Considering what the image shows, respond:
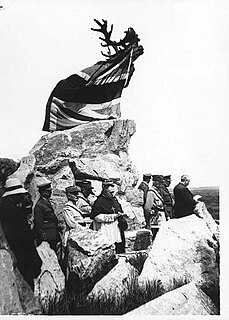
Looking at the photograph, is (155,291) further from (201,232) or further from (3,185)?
(3,185)

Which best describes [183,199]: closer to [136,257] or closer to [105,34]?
[136,257]

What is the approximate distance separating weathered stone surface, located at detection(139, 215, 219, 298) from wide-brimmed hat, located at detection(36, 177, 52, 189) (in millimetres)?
1103

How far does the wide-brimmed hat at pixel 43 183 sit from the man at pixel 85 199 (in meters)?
0.26

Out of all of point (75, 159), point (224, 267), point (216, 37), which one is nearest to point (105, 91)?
point (75, 159)

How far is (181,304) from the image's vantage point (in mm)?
5430

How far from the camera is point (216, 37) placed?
18.8 ft

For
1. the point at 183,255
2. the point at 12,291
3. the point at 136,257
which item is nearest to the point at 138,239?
the point at 136,257

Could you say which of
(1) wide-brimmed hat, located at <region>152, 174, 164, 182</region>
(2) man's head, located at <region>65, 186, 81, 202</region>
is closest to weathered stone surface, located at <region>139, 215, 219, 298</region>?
(1) wide-brimmed hat, located at <region>152, 174, 164, 182</region>

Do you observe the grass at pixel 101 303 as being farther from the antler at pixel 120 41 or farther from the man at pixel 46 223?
the antler at pixel 120 41

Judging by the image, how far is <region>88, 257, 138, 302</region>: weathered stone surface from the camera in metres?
5.34

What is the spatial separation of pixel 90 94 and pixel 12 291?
1.93 metres

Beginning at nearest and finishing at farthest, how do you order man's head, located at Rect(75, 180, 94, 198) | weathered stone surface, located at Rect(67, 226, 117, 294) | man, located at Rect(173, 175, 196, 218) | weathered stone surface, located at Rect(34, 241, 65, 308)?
weathered stone surface, located at Rect(67, 226, 117, 294), weathered stone surface, located at Rect(34, 241, 65, 308), man's head, located at Rect(75, 180, 94, 198), man, located at Rect(173, 175, 196, 218)

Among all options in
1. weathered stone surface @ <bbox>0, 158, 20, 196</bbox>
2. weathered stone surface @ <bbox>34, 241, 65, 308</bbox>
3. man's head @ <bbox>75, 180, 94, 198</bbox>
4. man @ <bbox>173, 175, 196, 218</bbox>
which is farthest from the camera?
man @ <bbox>173, 175, 196, 218</bbox>

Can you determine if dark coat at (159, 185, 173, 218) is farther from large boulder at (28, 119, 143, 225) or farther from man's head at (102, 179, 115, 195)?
man's head at (102, 179, 115, 195)
